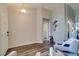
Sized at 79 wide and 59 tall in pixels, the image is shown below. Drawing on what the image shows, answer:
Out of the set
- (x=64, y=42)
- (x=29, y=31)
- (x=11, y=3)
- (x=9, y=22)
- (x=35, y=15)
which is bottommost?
(x=64, y=42)

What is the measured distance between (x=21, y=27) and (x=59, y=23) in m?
0.52

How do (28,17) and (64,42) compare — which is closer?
(64,42)

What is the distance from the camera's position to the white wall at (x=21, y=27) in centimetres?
144

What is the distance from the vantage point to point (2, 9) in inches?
53.5

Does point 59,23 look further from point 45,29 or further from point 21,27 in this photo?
point 21,27

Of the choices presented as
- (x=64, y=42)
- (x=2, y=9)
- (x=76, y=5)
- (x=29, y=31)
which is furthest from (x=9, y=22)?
(x=76, y=5)

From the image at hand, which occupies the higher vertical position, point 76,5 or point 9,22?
point 76,5

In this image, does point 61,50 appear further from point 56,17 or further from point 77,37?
point 56,17

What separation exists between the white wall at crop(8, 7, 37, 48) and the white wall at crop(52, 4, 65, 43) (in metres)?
0.29

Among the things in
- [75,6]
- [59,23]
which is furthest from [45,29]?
[75,6]

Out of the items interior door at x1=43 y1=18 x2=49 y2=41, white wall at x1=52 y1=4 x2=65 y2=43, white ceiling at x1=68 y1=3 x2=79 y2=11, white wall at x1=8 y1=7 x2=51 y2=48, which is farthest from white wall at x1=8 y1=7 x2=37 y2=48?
white ceiling at x1=68 y1=3 x2=79 y2=11

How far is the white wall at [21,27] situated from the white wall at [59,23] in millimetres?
288

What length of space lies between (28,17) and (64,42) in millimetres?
593

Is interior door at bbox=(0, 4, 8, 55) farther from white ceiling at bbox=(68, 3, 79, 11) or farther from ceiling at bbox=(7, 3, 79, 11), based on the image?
white ceiling at bbox=(68, 3, 79, 11)
